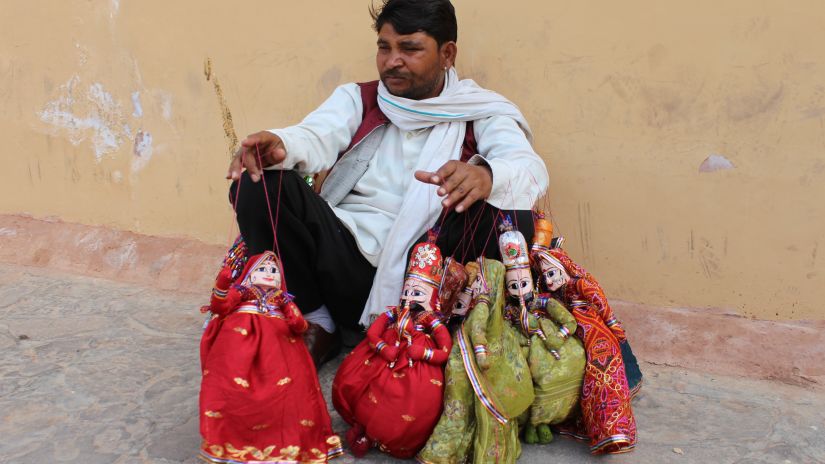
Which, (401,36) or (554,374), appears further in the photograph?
(401,36)

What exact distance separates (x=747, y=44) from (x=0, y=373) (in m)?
3.05

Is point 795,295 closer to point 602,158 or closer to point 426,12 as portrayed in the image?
point 602,158

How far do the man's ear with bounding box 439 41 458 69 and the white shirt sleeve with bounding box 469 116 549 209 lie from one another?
0.96 feet

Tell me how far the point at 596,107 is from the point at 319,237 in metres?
1.33

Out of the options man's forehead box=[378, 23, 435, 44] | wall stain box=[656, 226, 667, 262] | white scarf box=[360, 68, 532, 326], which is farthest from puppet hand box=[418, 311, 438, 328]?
wall stain box=[656, 226, 667, 262]

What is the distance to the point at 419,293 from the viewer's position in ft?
7.46

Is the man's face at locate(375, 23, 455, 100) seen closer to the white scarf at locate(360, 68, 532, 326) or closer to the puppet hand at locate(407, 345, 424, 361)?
the white scarf at locate(360, 68, 532, 326)

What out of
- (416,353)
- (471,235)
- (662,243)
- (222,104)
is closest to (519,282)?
(471,235)

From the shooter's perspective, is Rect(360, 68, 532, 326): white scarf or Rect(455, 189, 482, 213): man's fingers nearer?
Rect(455, 189, 482, 213): man's fingers

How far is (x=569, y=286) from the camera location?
2.50 m

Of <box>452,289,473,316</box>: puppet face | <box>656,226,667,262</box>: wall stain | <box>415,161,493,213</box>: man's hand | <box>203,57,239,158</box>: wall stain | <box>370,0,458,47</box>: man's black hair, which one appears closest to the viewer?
<box>415,161,493,213</box>: man's hand

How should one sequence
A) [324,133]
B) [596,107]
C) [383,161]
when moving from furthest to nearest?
[596,107] < [383,161] < [324,133]

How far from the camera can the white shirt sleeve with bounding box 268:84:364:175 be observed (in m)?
2.52

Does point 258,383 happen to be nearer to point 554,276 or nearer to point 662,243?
point 554,276
